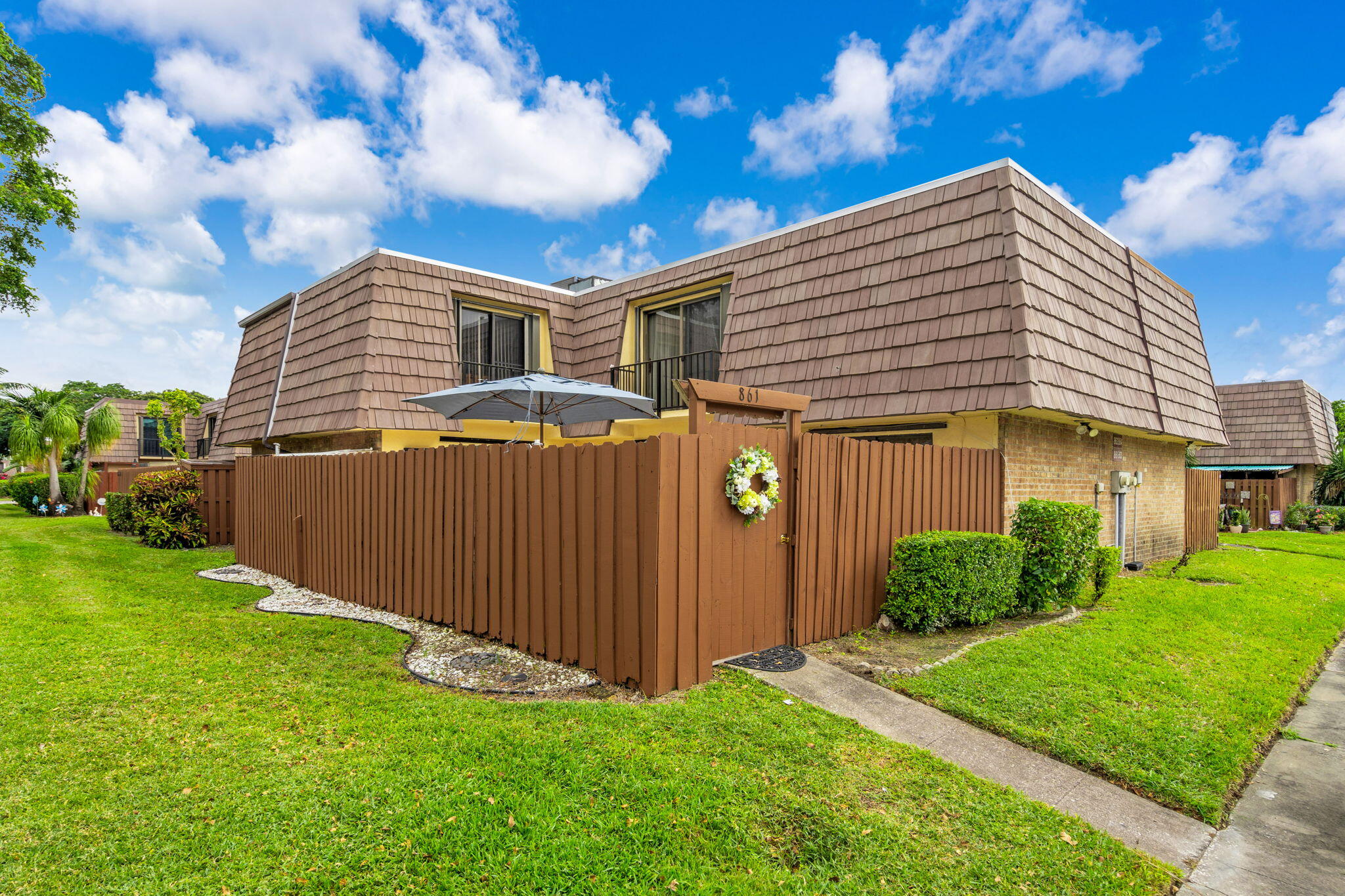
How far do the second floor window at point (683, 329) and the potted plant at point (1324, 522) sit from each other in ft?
70.7

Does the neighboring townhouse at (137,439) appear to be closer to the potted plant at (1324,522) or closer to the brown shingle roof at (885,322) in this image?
the brown shingle roof at (885,322)

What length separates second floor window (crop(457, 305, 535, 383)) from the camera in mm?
13500

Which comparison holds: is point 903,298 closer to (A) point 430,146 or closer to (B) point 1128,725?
(B) point 1128,725

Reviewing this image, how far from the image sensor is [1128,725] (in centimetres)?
431

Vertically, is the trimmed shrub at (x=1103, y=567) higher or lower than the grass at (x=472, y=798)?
higher

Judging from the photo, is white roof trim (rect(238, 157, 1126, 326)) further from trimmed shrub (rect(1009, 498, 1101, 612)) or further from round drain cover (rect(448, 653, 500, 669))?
round drain cover (rect(448, 653, 500, 669))

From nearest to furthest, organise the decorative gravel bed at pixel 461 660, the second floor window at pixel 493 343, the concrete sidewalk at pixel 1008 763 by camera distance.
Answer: the concrete sidewalk at pixel 1008 763 < the decorative gravel bed at pixel 461 660 < the second floor window at pixel 493 343

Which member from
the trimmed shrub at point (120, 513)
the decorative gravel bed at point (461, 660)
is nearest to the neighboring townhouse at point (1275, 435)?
the decorative gravel bed at point (461, 660)

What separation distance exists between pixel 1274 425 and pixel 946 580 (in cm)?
2863

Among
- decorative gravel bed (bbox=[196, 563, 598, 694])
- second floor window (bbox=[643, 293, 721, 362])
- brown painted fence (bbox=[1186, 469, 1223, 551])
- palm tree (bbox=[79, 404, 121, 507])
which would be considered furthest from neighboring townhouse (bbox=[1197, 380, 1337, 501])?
palm tree (bbox=[79, 404, 121, 507])

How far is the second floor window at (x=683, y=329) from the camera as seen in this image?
42.1 ft

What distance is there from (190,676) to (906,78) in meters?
14.4

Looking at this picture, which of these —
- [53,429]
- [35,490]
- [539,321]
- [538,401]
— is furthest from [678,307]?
[35,490]

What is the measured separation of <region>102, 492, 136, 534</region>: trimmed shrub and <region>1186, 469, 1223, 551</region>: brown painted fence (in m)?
23.6
